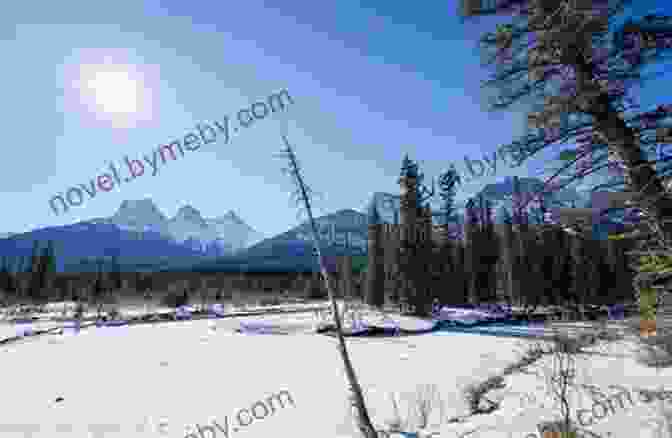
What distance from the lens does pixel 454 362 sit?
16266 millimetres

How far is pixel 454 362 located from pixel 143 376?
13.5 meters

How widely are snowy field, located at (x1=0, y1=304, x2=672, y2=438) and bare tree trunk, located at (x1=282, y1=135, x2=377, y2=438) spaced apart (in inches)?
19.8

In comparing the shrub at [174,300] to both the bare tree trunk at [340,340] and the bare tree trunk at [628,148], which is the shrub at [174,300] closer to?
the bare tree trunk at [340,340]

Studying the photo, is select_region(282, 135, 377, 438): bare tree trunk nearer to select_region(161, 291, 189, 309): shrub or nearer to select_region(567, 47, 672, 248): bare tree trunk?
select_region(567, 47, 672, 248): bare tree trunk

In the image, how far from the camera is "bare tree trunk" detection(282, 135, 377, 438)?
312 inches

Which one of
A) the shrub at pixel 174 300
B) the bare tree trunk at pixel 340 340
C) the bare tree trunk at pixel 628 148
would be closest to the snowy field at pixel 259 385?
the bare tree trunk at pixel 340 340

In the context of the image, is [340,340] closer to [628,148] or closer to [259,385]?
[259,385]

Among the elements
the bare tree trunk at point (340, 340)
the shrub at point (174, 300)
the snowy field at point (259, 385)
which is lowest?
the shrub at point (174, 300)

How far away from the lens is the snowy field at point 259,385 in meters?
8.27

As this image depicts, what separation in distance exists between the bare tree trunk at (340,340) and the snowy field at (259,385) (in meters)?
0.50

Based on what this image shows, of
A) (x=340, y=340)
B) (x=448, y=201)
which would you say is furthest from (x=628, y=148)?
(x=448, y=201)

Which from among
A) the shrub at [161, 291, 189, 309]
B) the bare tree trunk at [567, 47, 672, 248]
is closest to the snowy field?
the bare tree trunk at [567, 47, 672, 248]

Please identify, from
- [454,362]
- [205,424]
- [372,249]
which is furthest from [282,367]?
[372,249]

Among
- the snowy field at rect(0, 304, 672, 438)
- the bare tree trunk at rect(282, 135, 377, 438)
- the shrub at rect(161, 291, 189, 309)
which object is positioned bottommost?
the shrub at rect(161, 291, 189, 309)
